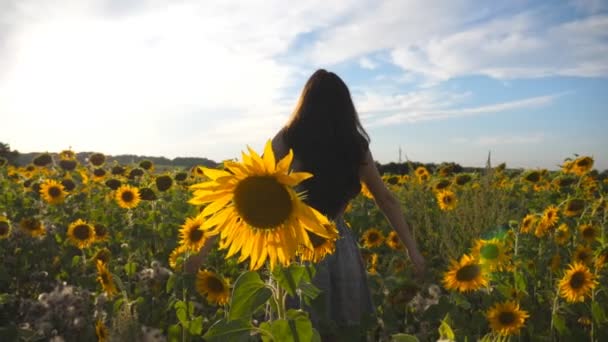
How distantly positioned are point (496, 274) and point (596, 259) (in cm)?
66

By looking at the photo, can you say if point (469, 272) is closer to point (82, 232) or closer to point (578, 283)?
point (578, 283)

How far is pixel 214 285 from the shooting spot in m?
2.85

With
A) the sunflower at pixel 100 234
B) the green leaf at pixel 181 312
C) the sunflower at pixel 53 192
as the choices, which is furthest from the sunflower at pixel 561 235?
the sunflower at pixel 53 192

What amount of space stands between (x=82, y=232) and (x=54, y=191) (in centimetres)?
202

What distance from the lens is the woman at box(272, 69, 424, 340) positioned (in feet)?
10.2

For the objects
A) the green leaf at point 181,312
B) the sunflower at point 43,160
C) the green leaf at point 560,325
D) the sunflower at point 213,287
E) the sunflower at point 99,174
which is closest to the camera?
the green leaf at point 181,312

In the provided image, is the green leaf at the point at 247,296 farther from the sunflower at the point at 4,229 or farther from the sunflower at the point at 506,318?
the sunflower at the point at 4,229

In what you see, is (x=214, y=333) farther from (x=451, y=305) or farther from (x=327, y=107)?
(x=327, y=107)

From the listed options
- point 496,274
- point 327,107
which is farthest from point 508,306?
point 327,107

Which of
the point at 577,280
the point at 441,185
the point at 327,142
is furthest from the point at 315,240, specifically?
the point at 441,185

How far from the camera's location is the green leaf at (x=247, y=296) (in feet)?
4.31

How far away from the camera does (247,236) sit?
55.6 inches

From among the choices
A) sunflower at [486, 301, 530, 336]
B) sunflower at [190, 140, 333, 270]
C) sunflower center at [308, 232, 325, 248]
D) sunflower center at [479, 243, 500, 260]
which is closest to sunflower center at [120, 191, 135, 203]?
sunflower center at [479, 243, 500, 260]

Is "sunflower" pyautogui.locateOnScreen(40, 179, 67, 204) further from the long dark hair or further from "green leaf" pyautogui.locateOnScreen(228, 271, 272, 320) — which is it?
"green leaf" pyautogui.locateOnScreen(228, 271, 272, 320)
